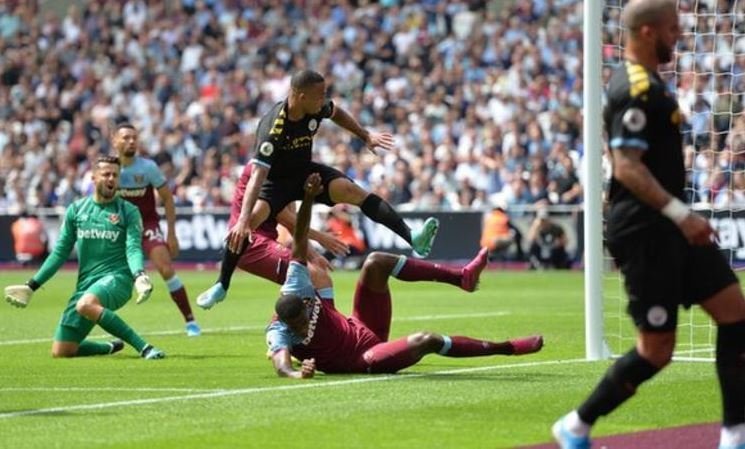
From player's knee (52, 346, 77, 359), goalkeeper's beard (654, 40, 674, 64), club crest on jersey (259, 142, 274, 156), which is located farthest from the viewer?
player's knee (52, 346, 77, 359)

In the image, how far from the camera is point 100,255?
15359 mm

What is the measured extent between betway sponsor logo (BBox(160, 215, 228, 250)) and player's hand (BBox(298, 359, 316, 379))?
21.6 m

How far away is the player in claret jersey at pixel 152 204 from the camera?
60.3 feet

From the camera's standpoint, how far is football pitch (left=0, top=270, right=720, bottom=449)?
9.91 metres

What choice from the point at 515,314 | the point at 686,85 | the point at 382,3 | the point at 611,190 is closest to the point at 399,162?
the point at 382,3

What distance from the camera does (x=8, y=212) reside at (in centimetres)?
3566

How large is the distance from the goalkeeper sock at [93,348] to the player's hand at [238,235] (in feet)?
6.62

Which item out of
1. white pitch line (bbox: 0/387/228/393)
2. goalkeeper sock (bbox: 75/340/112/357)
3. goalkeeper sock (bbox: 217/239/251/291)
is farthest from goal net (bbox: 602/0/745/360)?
goalkeeper sock (bbox: 75/340/112/357)

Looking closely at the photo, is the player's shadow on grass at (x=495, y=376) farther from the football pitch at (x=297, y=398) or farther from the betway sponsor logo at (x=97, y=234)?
the betway sponsor logo at (x=97, y=234)

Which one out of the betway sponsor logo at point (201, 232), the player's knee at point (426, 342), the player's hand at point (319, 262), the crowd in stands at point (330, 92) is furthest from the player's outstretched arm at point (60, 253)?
the betway sponsor logo at point (201, 232)

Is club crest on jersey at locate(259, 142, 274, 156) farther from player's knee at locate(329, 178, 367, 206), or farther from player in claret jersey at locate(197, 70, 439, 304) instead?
player's knee at locate(329, 178, 367, 206)

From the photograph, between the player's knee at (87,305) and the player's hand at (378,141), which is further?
the player's hand at (378,141)


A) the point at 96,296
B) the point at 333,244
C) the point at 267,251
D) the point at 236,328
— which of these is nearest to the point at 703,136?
the point at 236,328

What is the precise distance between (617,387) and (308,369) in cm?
442
